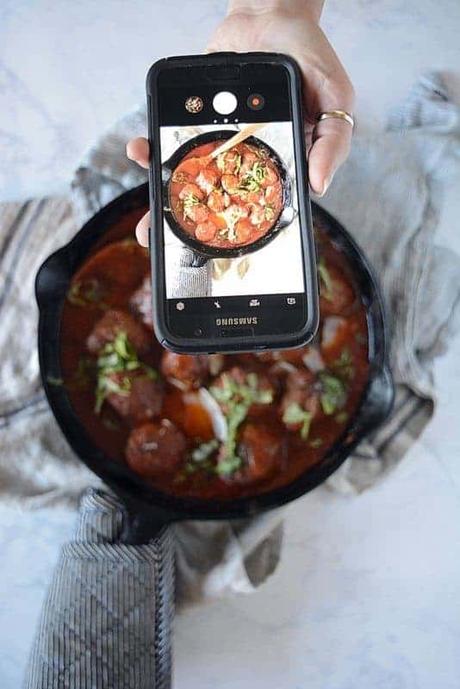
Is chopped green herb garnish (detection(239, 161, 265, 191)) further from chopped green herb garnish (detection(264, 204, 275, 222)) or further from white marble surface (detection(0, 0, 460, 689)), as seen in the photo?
white marble surface (detection(0, 0, 460, 689))

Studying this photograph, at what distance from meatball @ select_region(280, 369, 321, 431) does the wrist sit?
1.49 feet

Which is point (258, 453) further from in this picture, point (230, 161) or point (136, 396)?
point (230, 161)

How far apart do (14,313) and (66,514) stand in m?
0.28

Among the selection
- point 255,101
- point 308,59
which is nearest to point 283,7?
point 308,59

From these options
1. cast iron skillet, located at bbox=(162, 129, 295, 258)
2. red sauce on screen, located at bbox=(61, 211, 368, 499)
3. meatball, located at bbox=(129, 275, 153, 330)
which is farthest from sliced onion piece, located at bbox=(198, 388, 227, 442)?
cast iron skillet, located at bbox=(162, 129, 295, 258)

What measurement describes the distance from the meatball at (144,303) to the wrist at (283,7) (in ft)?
1.23

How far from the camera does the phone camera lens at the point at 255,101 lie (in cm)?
74

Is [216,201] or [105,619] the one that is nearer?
[216,201]

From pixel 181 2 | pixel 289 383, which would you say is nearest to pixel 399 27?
pixel 181 2

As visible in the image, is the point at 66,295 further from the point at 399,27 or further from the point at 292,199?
the point at 399,27

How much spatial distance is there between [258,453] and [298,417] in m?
0.07

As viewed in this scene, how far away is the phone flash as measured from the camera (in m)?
0.74

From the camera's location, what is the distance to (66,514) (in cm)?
99

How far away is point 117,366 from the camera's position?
872mm
